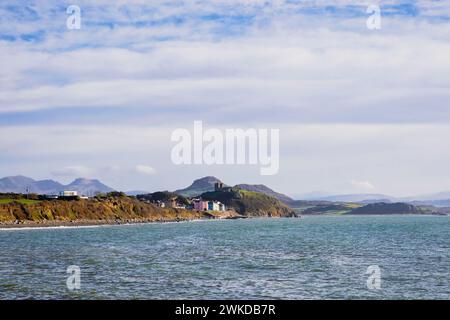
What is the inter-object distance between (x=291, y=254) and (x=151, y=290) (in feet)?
136

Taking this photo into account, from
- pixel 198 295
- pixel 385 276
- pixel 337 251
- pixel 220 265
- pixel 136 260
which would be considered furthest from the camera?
pixel 337 251

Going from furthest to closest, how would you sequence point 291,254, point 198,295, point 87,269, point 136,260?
point 291,254 < point 136,260 < point 87,269 < point 198,295

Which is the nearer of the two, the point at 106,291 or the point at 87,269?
the point at 106,291

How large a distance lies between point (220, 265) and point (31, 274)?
2178 centimetres

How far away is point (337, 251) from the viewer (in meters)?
94.0

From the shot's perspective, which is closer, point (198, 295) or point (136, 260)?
point (198, 295)
